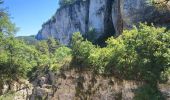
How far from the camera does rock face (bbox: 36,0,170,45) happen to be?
55531mm

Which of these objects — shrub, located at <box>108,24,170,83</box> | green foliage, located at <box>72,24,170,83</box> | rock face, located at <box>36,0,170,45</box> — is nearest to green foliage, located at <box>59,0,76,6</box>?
rock face, located at <box>36,0,170,45</box>

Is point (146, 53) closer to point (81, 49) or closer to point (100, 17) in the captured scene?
point (81, 49)

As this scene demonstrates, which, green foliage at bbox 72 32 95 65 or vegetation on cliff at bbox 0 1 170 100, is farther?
green foliage at bbox 72 32 95 65

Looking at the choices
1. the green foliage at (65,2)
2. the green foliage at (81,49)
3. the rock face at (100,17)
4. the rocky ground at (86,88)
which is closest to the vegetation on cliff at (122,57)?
the green foliage at (81,49)

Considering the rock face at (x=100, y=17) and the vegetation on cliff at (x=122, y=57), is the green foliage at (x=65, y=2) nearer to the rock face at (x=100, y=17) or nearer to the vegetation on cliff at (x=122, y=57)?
the rock face at (x=100, y=17)

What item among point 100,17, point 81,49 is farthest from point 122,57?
point 100,17

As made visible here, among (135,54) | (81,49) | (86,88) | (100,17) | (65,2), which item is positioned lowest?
(86,88)

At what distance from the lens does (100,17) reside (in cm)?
9325

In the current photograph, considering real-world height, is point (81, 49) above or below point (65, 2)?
below

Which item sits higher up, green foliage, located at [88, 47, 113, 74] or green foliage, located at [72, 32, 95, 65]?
green foliage, located at [72, 32, 95, 65]

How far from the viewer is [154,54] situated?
30016 millimetres

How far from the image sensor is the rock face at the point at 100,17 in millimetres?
55531

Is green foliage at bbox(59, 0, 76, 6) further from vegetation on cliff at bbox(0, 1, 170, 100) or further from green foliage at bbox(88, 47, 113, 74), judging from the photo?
green foliage at bbox(88, 47, 113, 74)

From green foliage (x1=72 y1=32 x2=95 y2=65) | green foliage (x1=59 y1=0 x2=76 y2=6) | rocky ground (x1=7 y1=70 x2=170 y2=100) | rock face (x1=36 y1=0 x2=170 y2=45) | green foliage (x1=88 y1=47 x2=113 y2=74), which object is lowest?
rocky ground (x1=7 y1=70 x2=170 y2=100)
